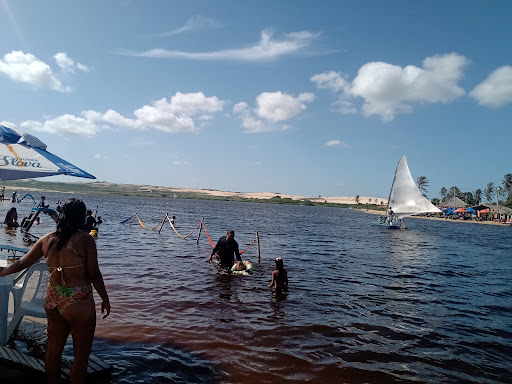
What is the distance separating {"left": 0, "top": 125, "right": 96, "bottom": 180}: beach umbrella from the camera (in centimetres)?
714

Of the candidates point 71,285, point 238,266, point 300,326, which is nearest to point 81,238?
point 71,285

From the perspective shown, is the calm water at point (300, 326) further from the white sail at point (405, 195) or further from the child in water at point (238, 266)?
the white sail at point (405, 195)

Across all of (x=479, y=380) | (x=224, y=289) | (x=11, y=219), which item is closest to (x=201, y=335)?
(x=224, y=289)

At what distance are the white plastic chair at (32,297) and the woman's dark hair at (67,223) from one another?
2230 millimetres

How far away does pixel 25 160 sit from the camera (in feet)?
24.2

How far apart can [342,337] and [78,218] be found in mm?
6752

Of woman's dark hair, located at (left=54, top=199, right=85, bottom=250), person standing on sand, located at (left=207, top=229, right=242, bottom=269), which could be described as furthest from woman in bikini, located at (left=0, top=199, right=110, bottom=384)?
person standing on sand, located at (left=207, top=229, right=242, bottom=269)

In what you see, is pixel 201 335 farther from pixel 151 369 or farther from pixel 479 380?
pixel 479 380

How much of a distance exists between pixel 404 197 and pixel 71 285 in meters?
54.0

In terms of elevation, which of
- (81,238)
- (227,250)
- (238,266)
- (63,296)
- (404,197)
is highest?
(404,197)

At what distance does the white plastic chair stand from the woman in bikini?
6.13ft

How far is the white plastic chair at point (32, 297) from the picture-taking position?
551 centimetres

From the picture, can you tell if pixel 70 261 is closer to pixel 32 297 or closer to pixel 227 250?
pixel 32 297

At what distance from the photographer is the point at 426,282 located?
15828 millimetres
